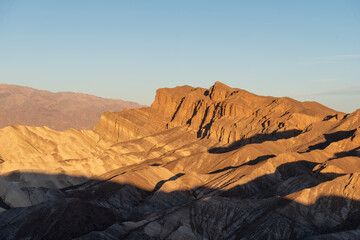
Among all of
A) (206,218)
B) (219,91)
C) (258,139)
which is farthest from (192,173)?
(219,91)

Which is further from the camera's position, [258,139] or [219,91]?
[219,91]

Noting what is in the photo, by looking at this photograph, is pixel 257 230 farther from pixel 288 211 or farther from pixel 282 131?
pixel 282 131

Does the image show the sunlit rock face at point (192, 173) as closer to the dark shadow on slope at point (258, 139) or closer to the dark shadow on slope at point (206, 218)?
the dark shadow on slope at point (206, 218)

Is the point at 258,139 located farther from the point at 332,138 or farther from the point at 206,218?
the point at 206,218

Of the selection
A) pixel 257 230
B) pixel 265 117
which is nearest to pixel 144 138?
pixel 265 117

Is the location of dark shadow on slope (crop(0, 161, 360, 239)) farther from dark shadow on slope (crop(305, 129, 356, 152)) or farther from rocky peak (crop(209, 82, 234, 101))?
rocky peak (crop(209, 82, 234, 101))
